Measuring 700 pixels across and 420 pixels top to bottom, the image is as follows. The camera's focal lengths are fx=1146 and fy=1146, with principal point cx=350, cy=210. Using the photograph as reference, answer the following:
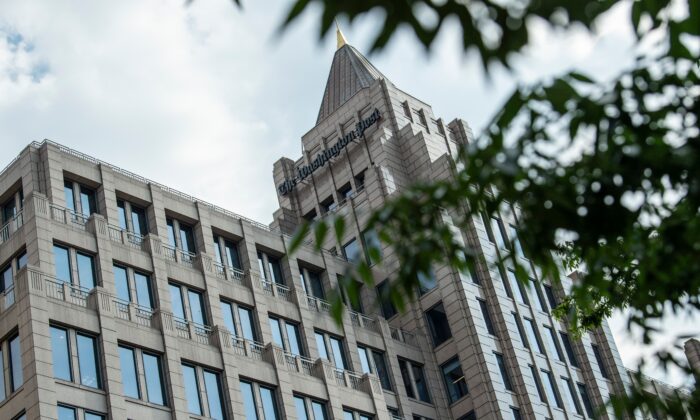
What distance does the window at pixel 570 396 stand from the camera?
63156mm

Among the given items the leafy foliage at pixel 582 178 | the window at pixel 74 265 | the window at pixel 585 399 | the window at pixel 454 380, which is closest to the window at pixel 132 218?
the window at pixel 74 265

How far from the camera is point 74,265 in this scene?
157 ft

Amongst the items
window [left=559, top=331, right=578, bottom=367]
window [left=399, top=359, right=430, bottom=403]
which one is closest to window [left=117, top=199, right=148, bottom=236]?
window [left=399, top=359, right=430, bottom=403]

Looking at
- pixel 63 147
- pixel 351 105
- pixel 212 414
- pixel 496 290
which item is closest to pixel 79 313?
pixel 212 414

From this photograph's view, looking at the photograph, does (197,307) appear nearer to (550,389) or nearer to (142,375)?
(142,375)

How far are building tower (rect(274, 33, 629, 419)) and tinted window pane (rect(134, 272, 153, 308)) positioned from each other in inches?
420

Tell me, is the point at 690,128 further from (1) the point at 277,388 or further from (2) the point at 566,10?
(1) the point at 277,388

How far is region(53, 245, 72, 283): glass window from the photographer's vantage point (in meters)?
47.1

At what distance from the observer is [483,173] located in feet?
25.9

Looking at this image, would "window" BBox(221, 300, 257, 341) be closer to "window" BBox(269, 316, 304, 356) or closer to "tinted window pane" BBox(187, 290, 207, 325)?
"tinted window pane" BBox(187, 290, 207, 325)

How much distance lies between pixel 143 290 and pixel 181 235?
5987 millimetres

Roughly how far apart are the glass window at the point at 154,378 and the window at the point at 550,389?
78.1 feet

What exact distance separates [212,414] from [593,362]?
28226 mm

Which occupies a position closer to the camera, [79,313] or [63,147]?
[79,313]
